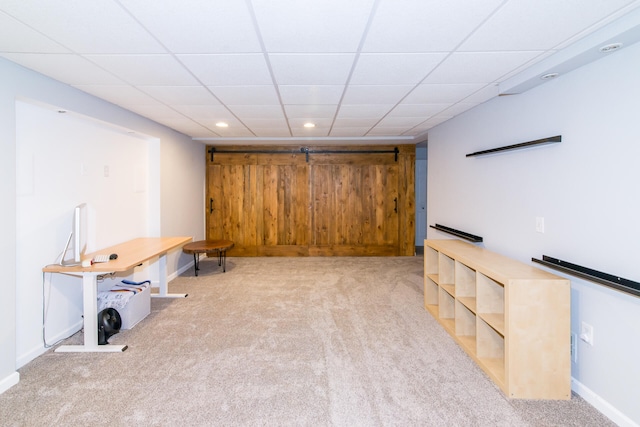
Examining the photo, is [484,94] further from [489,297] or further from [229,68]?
[229,68]

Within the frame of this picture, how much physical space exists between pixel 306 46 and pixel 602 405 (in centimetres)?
295

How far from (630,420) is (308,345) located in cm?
218

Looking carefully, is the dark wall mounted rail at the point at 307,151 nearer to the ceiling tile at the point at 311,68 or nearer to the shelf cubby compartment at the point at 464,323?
the ceiling tile at the point at 311,68

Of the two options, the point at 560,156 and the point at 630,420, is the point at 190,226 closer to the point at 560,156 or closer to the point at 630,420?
the point at 560,156

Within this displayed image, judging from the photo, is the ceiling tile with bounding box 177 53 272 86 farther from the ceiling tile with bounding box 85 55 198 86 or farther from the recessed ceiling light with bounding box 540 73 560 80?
the recessed ceiling light with bounding box 540 73 560 80

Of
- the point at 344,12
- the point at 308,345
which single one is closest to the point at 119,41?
the point at 344,12

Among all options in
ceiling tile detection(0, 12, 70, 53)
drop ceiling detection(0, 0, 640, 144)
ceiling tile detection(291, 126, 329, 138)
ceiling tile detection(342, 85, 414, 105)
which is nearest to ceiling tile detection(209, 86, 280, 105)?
drop ceiling detection(0, 0, 640, 144)

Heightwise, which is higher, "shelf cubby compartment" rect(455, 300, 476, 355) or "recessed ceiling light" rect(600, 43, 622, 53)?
"recessed ceiling light" rect(600, 43, 622, 53)

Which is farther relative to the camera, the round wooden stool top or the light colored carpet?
the round wooden stool top

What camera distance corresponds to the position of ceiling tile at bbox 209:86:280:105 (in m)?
3.00

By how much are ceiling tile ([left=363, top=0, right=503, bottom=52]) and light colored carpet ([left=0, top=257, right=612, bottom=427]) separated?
2316 mm

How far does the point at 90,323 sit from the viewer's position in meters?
2.84

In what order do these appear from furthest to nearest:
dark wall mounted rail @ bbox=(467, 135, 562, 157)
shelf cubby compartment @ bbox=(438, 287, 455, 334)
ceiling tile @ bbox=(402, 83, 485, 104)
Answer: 1. shelf cubby compartment @ bbox=(438, 287, 455, 334)
2. ceiling tile @ bbox=(402, 83, 485, 104)
3. dark wall mounted rail @ bbox=(467, 135, 562, 157)

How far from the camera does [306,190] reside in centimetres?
684
